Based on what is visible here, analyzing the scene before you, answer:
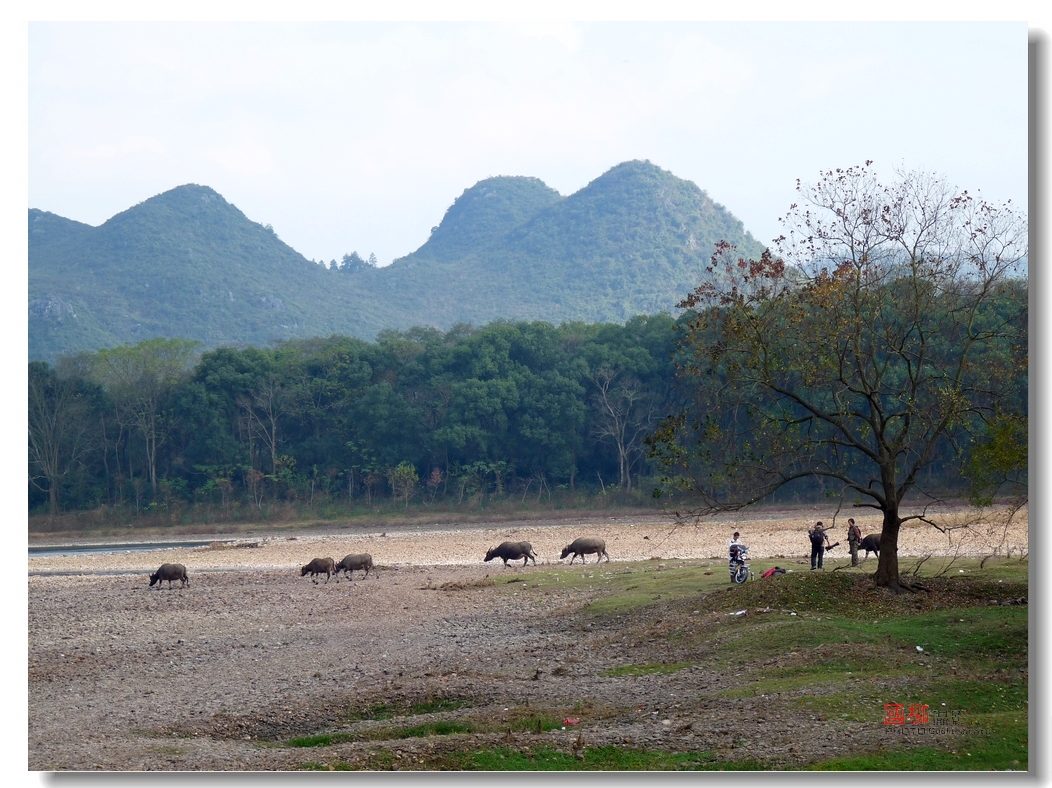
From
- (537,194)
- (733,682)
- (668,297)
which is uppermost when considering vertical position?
(537,194)

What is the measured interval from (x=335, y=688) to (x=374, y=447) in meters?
47.3

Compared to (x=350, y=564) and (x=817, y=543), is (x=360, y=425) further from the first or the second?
(x=817, y=543)

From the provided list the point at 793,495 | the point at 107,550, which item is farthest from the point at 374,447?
the point at 793,495

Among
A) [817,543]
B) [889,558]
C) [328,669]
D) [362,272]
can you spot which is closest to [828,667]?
[889,558]

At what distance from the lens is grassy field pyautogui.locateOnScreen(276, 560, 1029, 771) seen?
9297 mm

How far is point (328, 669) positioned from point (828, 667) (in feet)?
25.4

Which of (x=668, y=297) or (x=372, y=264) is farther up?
(x=372, y=264)

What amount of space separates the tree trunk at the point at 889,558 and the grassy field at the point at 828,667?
26 cm

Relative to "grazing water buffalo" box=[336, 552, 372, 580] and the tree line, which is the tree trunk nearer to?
"grazing water buffalo" box=[336, 552, 372, 580]

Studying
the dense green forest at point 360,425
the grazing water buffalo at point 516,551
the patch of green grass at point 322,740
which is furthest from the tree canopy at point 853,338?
the dense green forest at point 360,425

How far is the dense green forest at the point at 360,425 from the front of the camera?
187 ft

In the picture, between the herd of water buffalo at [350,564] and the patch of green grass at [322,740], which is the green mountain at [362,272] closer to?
the herd of water buffalo at [350,564]

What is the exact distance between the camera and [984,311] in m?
19.0

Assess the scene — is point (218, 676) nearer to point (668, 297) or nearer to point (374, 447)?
point (374, 447)
